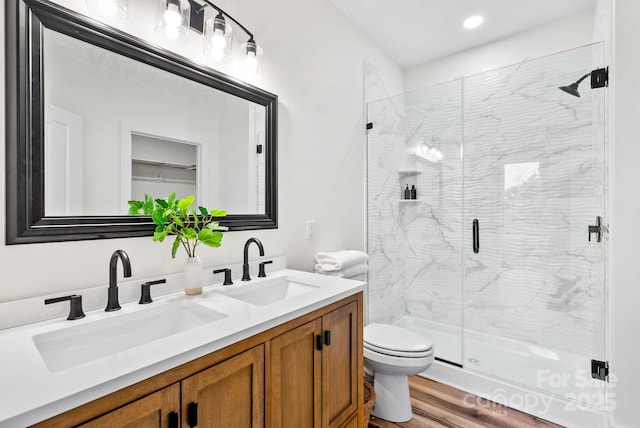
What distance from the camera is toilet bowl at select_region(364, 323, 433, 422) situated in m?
1.70

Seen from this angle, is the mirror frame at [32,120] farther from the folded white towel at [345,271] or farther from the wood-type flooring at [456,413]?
the wood-type flooring at [456,413]

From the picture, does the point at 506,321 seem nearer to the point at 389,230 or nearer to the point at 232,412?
the point at 389,230

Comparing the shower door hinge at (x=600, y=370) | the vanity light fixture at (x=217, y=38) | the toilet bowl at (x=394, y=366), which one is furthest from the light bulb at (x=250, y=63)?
the shower door hinge at (x=600, y=370)

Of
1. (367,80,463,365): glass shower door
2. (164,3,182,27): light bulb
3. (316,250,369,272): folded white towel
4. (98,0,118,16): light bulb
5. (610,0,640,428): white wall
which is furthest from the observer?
(367,80,463,365): glass shower door

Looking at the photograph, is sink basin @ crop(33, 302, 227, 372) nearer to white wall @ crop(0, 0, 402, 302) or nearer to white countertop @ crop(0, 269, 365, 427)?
white countertop @ crop(0, 269, 365, 427)

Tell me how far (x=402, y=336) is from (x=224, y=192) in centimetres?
133

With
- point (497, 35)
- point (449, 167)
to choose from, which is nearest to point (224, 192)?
point (449, 167)

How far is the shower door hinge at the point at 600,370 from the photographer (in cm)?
175

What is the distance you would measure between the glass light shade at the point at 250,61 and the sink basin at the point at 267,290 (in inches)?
40.6

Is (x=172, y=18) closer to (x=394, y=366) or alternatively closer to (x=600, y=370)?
(x=394, y=366)

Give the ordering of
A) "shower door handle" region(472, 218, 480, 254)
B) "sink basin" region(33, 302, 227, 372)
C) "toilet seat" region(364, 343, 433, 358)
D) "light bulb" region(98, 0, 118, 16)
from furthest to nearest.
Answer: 1. "shower door handle" region(472, 218, 480, 254)
2. "toilet seat" region(364, 343, 433, 358)
3. "light bulb" region(98, 0, 118, 16)
4. "sink basin" region(33, 302, 227, 372)

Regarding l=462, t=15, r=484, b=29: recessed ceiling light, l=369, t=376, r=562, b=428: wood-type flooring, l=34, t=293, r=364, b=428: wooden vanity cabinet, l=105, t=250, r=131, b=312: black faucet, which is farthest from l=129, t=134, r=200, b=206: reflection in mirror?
l=462, t=15, r=484, b=29: recessed ceiling light

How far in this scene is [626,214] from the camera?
149 cm

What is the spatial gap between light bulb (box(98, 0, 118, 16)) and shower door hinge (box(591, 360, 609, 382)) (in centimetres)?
286
